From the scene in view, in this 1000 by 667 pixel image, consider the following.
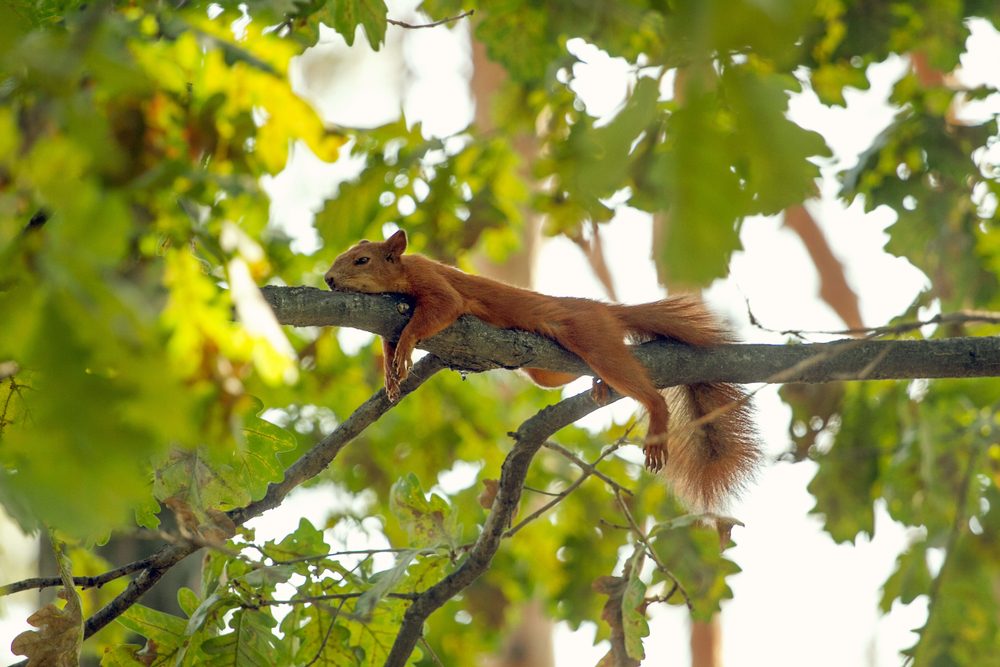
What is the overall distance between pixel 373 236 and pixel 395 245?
164 centimetres

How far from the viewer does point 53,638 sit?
1899mm

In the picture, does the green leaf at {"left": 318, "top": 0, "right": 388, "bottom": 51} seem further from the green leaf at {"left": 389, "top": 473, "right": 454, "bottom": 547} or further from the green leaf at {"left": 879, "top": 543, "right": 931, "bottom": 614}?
the green leaf at {"left": 879, "top": 543, "right": 931, "bottom": 614}

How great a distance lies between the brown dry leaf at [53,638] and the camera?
6.18 feet

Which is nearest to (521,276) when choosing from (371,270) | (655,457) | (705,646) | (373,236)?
(705,646)

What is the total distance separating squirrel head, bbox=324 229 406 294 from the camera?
10.4ft

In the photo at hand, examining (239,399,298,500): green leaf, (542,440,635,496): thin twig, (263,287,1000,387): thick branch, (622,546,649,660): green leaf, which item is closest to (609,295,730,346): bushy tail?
(263,287,1000,387): thick branch

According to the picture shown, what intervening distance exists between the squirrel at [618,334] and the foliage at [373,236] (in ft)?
1.18

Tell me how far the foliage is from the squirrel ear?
0.51m

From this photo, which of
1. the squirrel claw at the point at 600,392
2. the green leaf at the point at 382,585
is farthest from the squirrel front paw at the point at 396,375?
the squirrel claw at the point at 600,392

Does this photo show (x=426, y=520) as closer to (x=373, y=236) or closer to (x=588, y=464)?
(x=588, y=464)

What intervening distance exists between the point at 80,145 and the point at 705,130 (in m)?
0.39

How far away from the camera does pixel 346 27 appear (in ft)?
7.06

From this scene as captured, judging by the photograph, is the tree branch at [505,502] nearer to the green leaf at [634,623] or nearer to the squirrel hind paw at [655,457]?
the green leaf at [634,623]

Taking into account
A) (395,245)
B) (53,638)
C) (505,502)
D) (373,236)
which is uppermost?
(373,236)
